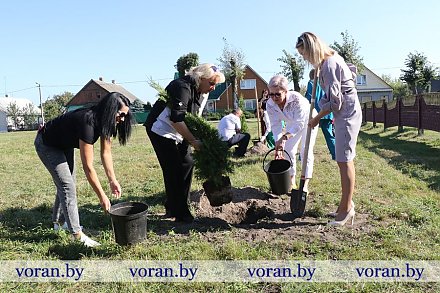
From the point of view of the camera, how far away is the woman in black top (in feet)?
11.6

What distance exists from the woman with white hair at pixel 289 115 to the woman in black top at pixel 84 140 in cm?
199

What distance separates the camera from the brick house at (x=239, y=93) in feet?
181

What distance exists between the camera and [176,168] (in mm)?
4406

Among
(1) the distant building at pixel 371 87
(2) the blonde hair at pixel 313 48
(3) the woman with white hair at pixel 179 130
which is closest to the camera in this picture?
(2) the blonde hair at pixel 313 48

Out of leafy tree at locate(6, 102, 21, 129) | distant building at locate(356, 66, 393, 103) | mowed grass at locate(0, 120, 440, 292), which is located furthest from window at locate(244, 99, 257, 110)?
mowed grass at locate(0, 120, 440, 292)

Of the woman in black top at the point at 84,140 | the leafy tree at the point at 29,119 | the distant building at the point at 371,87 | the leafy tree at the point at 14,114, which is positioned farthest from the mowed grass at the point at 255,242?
the leafy tree at the point at 14,114

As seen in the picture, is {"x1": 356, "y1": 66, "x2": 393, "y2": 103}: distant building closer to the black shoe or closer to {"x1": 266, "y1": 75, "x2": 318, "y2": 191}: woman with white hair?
{"x1": 266, "y1": 75, "x2": 318, "y2": 191}: woman with white hair

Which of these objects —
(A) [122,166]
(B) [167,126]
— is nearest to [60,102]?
(A) [122,166]

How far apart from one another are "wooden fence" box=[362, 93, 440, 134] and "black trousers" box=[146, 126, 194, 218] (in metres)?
9.85

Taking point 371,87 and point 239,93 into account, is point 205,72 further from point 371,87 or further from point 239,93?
point 371,87

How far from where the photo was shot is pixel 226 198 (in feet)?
14.5

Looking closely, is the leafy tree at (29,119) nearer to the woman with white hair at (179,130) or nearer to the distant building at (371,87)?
the distant building at (371,87)

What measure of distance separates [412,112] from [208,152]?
12551 millimetres

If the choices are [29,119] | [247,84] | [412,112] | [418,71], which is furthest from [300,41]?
[29,119]
